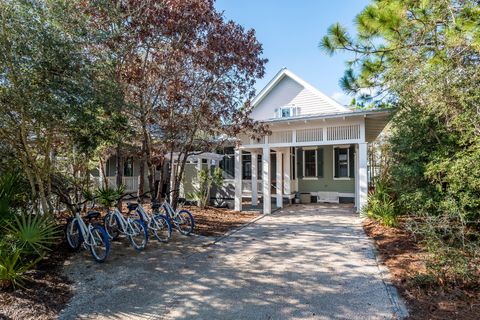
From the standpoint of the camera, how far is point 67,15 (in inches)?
183

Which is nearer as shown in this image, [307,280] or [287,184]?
[307,280]

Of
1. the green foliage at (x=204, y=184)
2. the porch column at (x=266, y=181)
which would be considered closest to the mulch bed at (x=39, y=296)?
the porch column at (x=266, y=181)

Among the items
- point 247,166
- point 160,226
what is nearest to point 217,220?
point 160,226

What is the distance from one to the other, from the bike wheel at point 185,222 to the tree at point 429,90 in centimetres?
515

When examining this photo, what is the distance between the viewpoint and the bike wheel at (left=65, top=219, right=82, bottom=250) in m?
5.67

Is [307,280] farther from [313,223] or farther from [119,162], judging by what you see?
[119,162]

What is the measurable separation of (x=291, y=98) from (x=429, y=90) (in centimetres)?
1019

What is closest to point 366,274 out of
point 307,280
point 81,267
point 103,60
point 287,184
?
point 307,280

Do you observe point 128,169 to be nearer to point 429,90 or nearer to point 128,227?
point 128,227

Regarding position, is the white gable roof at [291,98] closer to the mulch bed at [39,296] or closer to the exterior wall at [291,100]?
the exterior wall at [291,100]

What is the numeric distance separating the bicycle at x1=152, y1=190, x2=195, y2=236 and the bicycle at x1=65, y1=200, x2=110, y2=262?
167 centimetres

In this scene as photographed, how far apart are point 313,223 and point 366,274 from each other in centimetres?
439

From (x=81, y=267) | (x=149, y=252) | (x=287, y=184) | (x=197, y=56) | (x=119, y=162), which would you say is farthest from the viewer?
(x=287, y=184)

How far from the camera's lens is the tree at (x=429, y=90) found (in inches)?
214
